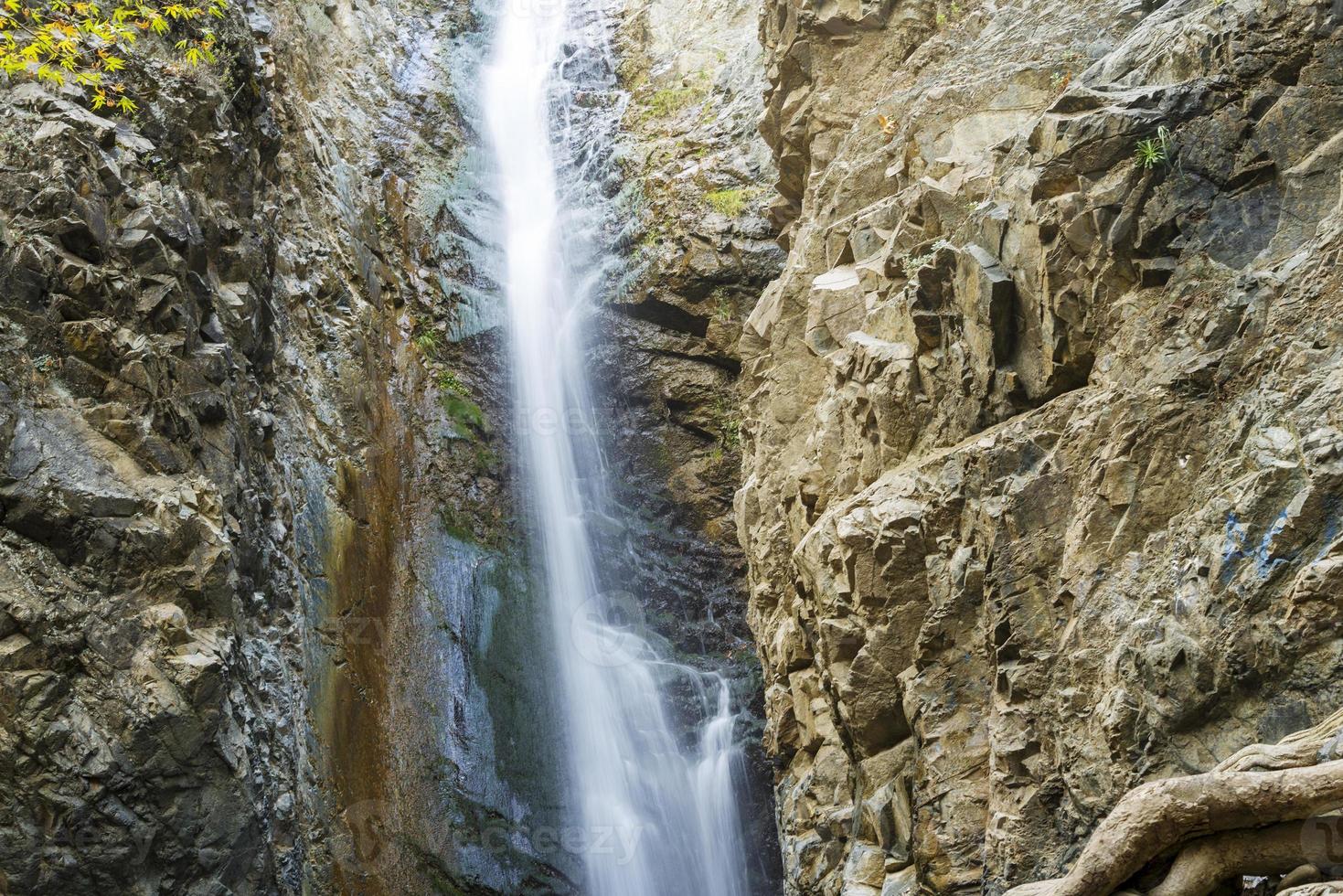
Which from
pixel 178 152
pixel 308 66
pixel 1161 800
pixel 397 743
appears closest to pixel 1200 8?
pixel 1161 800

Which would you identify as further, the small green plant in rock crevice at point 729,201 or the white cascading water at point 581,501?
the small green plant in rock crevice at point 729,201

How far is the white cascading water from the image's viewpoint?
43.2 ft

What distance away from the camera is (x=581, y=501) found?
16344 millimetres

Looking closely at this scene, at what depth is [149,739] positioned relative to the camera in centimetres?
859

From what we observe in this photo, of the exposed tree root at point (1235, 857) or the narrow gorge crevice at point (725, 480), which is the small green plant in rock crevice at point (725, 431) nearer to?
the narrow gorge crevice at point (725, 480)

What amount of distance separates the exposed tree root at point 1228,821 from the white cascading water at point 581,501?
338 inches

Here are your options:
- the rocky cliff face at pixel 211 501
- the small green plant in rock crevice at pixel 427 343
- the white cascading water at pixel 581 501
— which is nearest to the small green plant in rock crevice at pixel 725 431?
the white cascading water at pixel 581 501

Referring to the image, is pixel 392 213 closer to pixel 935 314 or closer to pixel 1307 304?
pixel 935 314

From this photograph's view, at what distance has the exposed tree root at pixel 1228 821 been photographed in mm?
4543

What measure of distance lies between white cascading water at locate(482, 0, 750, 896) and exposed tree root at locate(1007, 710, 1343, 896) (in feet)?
28.2

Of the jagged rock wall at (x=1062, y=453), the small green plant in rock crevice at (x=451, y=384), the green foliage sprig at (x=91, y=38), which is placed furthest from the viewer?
the small green plant in rock crevice at (x=451, y=384)

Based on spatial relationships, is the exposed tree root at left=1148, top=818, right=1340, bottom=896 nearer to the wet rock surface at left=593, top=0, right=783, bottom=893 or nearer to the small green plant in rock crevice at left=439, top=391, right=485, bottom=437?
the wet rock surface at left=593, top=0, right=783, bottom=893

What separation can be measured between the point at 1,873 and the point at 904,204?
1030 centimetres

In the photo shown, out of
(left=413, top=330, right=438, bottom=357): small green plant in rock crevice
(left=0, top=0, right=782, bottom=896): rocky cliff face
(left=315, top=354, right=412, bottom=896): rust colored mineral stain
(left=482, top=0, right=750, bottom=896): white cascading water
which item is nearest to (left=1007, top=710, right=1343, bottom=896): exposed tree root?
(left=0, top=0, right=782, bottom=896): rocky cliff face
